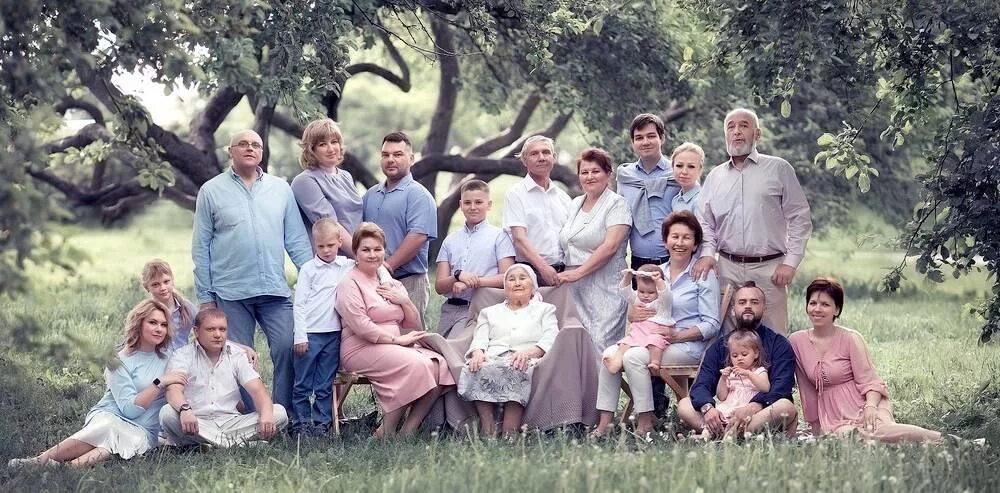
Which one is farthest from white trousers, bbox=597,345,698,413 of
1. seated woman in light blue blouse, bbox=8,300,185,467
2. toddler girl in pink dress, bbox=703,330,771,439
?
seated woman in light blue blouse, bbox=8,300,185,467

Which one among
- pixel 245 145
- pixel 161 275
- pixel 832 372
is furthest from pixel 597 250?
pixel 161 275

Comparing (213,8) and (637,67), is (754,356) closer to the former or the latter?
(213,8)

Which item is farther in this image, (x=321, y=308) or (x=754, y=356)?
(x=321, y=308)

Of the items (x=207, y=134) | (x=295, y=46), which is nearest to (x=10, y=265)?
(x=295, y=46)

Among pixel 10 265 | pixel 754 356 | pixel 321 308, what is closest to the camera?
pixel 10 265

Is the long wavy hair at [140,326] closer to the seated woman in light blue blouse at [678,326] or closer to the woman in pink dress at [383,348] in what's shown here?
the woman in pink dress at [383,348]

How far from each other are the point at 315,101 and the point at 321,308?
13.6 feet

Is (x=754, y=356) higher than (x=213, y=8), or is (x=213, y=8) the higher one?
(x=213, y=8)

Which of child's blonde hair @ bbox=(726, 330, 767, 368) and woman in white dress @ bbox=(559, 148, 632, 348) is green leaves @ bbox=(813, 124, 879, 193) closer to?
woman in white dress @ bbox=(559, 148, 632, 348)

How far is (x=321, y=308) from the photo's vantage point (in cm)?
781

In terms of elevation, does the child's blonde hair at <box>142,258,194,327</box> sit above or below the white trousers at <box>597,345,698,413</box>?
above

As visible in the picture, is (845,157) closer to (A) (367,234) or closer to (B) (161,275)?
(A) (367,234)

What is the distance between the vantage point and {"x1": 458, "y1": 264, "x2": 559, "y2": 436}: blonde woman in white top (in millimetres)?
7598

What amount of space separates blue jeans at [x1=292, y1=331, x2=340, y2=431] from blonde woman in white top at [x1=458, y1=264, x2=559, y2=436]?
0.82 metres
